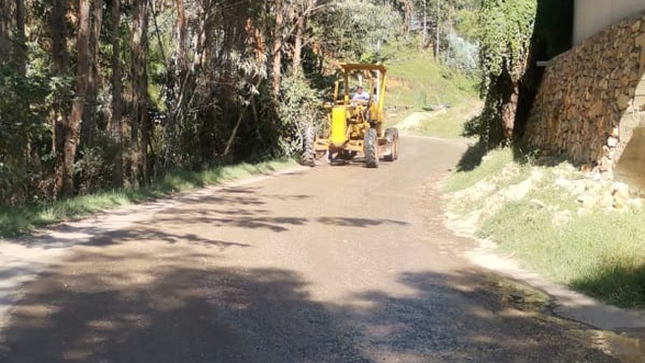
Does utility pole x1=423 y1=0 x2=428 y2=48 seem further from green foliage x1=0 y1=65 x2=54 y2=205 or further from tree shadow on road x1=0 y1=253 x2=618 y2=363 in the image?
tree shadow on road x1=0 y1=253 x2=618 y2=363

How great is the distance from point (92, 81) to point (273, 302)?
14.9m

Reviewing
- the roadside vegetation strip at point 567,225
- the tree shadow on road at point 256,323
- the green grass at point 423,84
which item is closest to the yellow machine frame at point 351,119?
the roadside vegetation strip at point 567,225

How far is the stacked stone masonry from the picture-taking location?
11.2 metres

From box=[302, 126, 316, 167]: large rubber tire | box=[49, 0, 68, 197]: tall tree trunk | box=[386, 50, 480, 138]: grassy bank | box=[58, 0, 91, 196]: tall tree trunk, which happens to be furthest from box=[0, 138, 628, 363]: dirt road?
box=[386, 50, 480, 138]: grassy bank

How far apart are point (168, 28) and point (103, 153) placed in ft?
20.0

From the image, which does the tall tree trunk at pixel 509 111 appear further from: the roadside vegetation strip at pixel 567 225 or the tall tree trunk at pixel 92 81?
the tall tree trunk at pixel 92 81

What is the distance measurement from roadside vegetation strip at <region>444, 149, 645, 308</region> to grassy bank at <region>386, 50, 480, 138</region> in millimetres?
39143

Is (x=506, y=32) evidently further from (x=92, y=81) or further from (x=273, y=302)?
(x=273, y=302)

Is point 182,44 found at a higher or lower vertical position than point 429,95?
higher

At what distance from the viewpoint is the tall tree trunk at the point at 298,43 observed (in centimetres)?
2909

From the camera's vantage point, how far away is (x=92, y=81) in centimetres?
2031

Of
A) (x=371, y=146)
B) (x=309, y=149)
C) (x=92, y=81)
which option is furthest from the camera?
(x=309, y=149)

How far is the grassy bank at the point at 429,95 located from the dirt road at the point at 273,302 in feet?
141

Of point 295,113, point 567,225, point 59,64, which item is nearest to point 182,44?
point 59,64
